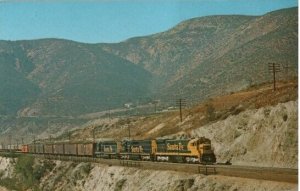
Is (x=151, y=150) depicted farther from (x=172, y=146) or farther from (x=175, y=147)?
(x=175, y=147)

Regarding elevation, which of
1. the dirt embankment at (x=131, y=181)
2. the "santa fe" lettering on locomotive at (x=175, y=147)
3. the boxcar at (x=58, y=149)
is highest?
the "santa fe" lettering on locomotive at (x=175, y=147)

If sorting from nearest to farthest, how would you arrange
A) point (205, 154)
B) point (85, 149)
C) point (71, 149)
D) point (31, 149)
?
point (205, 154) → point (85, 149) → point (71, 149) → point (31, 149)

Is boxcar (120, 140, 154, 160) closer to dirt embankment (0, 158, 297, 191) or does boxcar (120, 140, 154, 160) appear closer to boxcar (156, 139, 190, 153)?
boxcar (156, 139, 190, 153)

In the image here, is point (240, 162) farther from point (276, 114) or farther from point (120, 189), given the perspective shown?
point (120, 189)

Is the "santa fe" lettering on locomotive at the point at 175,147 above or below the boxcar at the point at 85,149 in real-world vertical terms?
above

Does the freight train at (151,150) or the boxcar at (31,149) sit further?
the boxcar at (31,149)

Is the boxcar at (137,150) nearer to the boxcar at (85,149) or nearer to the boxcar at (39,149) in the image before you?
the boxcar at (85,149)

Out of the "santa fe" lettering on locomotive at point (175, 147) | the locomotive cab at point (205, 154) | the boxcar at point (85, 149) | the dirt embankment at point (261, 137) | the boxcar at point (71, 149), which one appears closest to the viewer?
the dirt embankment at point (261, 137)

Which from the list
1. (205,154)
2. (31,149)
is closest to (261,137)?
(205,154)

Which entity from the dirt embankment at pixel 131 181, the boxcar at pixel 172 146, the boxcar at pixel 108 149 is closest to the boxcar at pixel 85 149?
the boxcar at pixel 108 149
